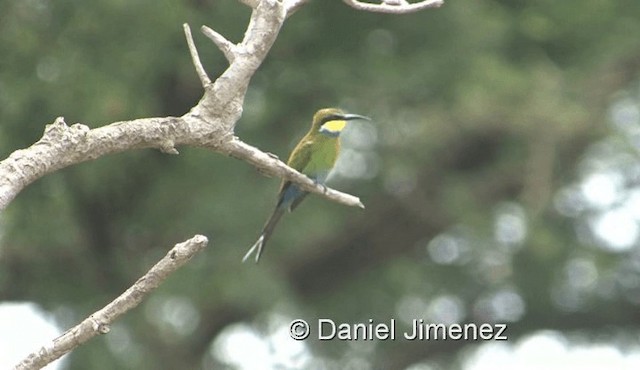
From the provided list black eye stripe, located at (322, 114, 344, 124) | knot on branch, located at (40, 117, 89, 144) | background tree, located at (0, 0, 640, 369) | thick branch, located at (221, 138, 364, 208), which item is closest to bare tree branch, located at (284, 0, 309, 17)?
thick branch, located at (221, 138, 364, 208)

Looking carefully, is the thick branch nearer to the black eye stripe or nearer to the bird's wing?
the black eye stripe

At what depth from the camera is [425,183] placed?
27.7 ft

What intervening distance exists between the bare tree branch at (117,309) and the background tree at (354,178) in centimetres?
436

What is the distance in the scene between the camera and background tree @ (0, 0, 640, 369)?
686 centimetres

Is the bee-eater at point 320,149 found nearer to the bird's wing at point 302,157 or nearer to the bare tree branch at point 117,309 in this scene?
the bird's wing at point 302,157

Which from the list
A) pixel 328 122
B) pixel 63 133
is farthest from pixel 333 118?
pixel 63 133

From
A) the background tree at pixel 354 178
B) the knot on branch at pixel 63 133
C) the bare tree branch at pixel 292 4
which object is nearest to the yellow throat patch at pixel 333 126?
the bare tree branch at pixel 292 4

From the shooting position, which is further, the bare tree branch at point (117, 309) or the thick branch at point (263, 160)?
the thick branch at point (263, 160)

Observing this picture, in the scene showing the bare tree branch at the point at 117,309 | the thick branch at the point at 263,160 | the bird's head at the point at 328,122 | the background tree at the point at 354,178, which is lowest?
the bare tree branch at the point at 117,309

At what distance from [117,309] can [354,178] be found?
621 centimetres

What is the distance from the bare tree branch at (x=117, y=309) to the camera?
2188 mm

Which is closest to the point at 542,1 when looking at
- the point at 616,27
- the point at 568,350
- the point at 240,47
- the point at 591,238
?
the point at 616,27

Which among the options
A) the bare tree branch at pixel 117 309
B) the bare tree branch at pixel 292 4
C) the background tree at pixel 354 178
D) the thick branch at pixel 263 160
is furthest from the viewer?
the background tree at pixel 354 178

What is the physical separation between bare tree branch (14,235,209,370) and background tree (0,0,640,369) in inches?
172
